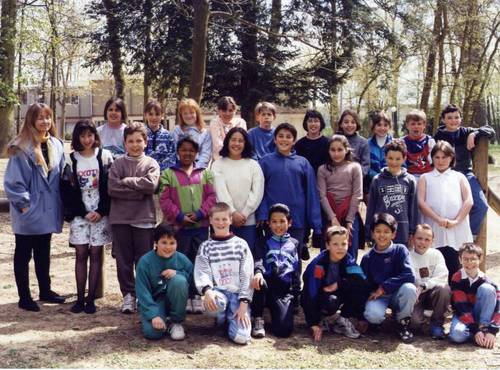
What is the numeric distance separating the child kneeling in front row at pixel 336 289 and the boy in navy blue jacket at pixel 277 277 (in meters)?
0.17

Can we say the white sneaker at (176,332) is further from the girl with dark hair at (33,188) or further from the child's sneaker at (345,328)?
the girl with dark hair at (33,188)

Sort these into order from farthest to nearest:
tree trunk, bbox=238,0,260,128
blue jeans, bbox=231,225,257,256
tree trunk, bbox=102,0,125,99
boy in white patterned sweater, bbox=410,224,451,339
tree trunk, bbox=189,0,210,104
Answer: tree trunk, bbox=238,0,260,128
tree trunk, bbox=102,0,125,99
tree trunk, bbox=189,0,210,104
blue jeans, bbox=231,225,257,256
boy in white patterned sweater, bbox=410,224,451,339

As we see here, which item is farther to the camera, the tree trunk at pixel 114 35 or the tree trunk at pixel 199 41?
the tree trunk at pixel 114 35

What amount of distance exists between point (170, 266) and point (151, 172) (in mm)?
853

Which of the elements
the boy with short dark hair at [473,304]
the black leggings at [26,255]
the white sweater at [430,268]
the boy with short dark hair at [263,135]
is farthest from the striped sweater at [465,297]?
the black leggings at [26,255]

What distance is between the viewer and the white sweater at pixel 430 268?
16.8 ft

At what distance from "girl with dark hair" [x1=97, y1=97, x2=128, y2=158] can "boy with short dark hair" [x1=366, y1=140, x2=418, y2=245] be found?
2506mm

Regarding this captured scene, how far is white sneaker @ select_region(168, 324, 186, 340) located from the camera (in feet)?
15.5

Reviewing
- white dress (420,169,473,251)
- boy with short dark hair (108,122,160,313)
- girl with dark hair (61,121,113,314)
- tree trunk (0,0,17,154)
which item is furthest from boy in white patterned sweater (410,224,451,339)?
tree trunk (0,0,17,154)

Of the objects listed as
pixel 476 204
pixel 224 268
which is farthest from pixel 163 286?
pixel 476 204

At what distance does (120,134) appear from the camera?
599 centimetres

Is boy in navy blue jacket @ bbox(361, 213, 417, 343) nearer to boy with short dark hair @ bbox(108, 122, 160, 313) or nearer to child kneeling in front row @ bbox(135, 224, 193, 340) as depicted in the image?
child kneeling in front row @ bbox(135, 224, 193, 340)

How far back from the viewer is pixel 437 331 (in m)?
4.93

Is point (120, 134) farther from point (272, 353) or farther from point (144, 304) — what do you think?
point (272, 353)
